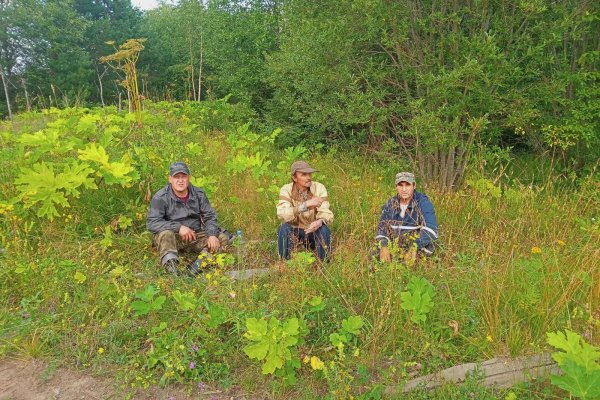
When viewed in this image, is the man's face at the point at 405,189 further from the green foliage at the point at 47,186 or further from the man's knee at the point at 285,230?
the green foliage at the point at 47,186

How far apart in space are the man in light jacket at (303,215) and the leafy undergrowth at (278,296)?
0.78ft

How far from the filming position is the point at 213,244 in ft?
13.1

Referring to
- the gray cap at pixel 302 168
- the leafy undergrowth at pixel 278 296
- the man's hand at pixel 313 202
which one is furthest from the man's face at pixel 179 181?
the man's hand at pixel 313 202

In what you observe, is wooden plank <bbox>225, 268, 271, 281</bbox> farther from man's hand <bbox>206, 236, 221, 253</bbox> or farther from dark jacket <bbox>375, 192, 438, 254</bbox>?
dark jacket <bbox>375, 192, 438, 254</bbox>

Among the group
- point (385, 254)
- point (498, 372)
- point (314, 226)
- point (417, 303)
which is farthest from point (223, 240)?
point (498, 372)

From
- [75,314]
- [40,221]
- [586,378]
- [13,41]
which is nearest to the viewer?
[586,378]

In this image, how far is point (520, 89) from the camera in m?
5.62

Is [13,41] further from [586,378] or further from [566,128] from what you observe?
[586,378]

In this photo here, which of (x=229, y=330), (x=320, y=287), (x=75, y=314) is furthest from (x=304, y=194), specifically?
(x=75, y=314)

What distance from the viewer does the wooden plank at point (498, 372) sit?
94.6 inches

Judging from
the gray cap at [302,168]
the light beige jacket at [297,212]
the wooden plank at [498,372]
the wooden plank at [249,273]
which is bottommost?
the wooden plank at [498,372]

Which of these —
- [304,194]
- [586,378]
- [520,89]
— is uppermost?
[520,89]

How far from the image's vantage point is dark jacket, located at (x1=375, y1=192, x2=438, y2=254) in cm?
378

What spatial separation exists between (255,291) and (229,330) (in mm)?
345
